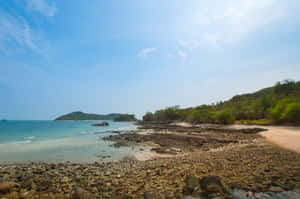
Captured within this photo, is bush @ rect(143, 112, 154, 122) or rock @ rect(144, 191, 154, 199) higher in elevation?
rock @ rect(144, 191, 154, 199)

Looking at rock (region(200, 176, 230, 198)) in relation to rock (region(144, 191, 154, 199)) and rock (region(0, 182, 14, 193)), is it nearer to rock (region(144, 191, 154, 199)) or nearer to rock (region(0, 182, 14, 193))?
rock (region(144, 191, 154, 199))

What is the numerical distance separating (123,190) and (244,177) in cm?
498

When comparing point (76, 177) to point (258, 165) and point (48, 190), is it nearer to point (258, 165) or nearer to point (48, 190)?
point (48, 190)

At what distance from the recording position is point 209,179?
491 cm

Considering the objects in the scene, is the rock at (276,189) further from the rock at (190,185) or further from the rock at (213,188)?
the rock at (190,185)

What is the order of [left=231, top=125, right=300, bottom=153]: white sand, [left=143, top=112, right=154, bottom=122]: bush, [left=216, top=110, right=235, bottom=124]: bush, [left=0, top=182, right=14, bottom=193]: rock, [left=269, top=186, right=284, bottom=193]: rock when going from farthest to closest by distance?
[left=143, top=112, right=154, bottom=122]: bush
[left=216, top=110, right=235, bottom=124]: bush
[left=231, top=125, right=300, bottom=153]: white sand
[left=0, top=182, right=14, bottom=193]: rock
[left=269, top=186, right=284, bottom=193]: rock

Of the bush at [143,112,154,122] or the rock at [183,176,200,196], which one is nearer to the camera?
the rock at [183,176,200,196]

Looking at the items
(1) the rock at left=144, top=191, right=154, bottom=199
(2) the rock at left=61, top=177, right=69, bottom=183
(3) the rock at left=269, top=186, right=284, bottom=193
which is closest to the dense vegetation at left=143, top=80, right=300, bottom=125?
(3) the rock at left=269, top=186, right=284, bottom=193

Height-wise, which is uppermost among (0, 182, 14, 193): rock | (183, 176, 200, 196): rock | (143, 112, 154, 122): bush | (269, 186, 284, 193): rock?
(0, 182, 14, 193): rock

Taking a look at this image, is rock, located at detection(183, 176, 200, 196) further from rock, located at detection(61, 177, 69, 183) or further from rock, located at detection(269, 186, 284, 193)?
rock, located at detection(61, 177, 69, 183)

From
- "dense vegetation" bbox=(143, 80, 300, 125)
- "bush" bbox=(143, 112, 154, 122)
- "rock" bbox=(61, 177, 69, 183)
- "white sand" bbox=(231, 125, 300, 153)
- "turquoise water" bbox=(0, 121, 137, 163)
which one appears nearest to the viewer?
"rock" bbox=(61, 177, 69, 183)

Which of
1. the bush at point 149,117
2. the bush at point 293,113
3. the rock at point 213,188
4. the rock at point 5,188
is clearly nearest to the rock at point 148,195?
the rock at point 213,188

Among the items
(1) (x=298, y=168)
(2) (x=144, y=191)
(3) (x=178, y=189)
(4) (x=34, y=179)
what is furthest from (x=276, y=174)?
(4) (x=34, y=179)

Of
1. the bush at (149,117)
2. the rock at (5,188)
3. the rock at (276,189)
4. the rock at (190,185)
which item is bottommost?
the bush at (149,117)
